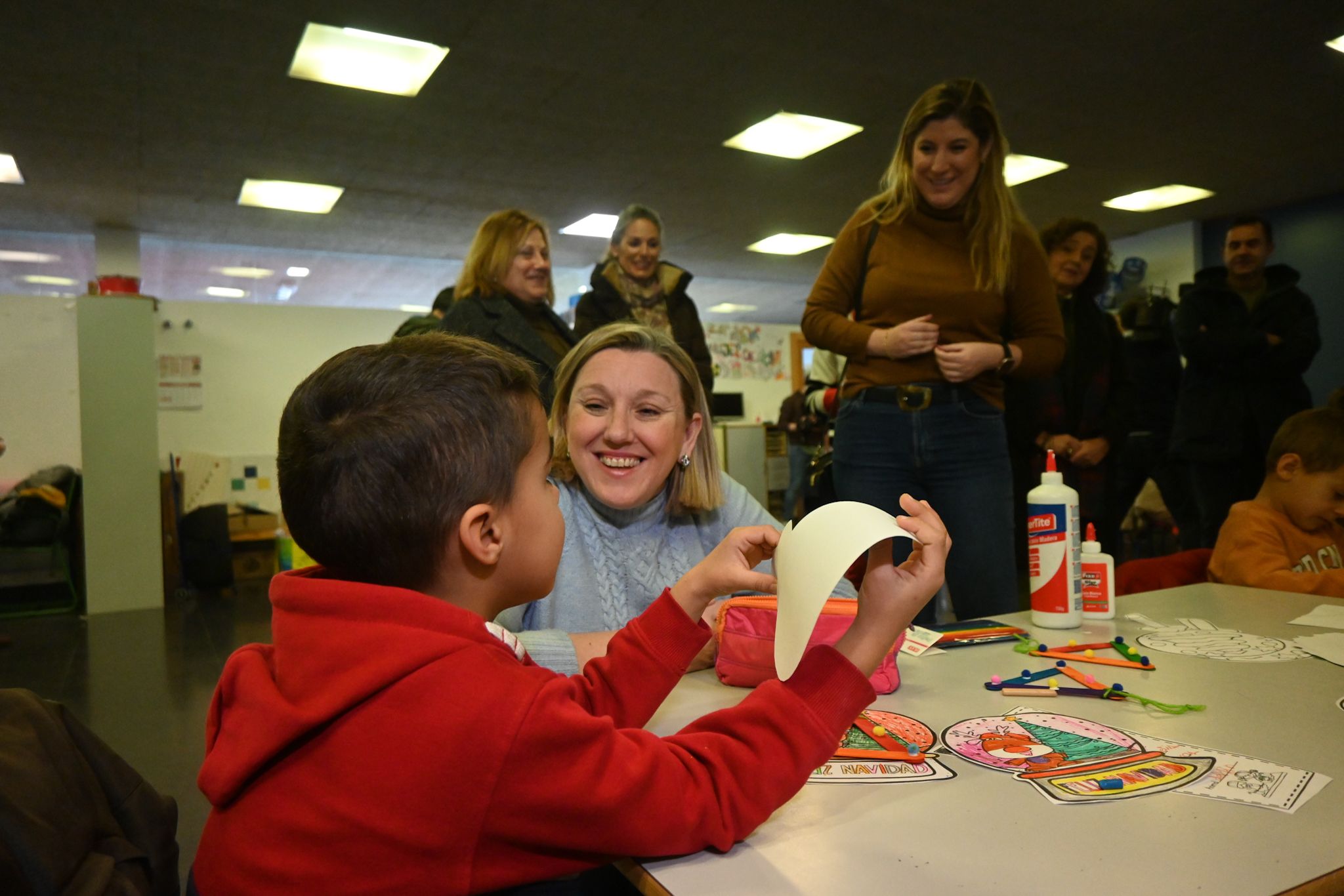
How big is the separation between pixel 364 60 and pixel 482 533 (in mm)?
4395

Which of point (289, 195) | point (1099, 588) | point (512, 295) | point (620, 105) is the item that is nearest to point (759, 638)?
point (1099, 588)

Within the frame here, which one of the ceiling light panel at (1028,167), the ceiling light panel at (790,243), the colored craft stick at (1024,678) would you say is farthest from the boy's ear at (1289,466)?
the ceiling light panel at (790,243)

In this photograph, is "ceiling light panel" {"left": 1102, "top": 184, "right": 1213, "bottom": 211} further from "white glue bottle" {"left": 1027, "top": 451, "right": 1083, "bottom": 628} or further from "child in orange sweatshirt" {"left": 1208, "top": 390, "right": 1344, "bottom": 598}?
"white glue bottle" {"left": 1027, "top": 451, "right": 1083, "bottom": 628}

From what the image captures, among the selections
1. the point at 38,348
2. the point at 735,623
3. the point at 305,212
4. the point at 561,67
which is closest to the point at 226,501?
the point at 38,348

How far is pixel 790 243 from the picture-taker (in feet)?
28.7

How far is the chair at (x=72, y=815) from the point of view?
1.91ft

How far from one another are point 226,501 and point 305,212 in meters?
2.70

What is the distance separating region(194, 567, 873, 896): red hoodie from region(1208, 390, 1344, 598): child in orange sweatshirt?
1460 millimetres

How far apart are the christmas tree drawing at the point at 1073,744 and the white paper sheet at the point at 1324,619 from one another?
0.72 m

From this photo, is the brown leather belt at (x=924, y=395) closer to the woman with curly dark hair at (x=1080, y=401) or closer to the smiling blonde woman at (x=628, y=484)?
the smiling blonde woman at (x=628, y=484)

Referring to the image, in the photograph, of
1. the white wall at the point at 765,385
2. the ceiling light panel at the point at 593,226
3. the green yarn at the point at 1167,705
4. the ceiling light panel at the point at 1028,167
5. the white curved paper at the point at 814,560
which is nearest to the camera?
the white curved paper at the point at 814,560

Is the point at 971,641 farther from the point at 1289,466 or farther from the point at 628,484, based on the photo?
the point at 1289,466

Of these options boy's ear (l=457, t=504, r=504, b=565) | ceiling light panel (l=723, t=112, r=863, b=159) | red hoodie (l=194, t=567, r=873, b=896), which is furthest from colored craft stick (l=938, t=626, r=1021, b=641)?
ceiling light panel (l=723, t=112, r=863, b=159)

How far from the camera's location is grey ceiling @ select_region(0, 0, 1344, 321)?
13.2ft
